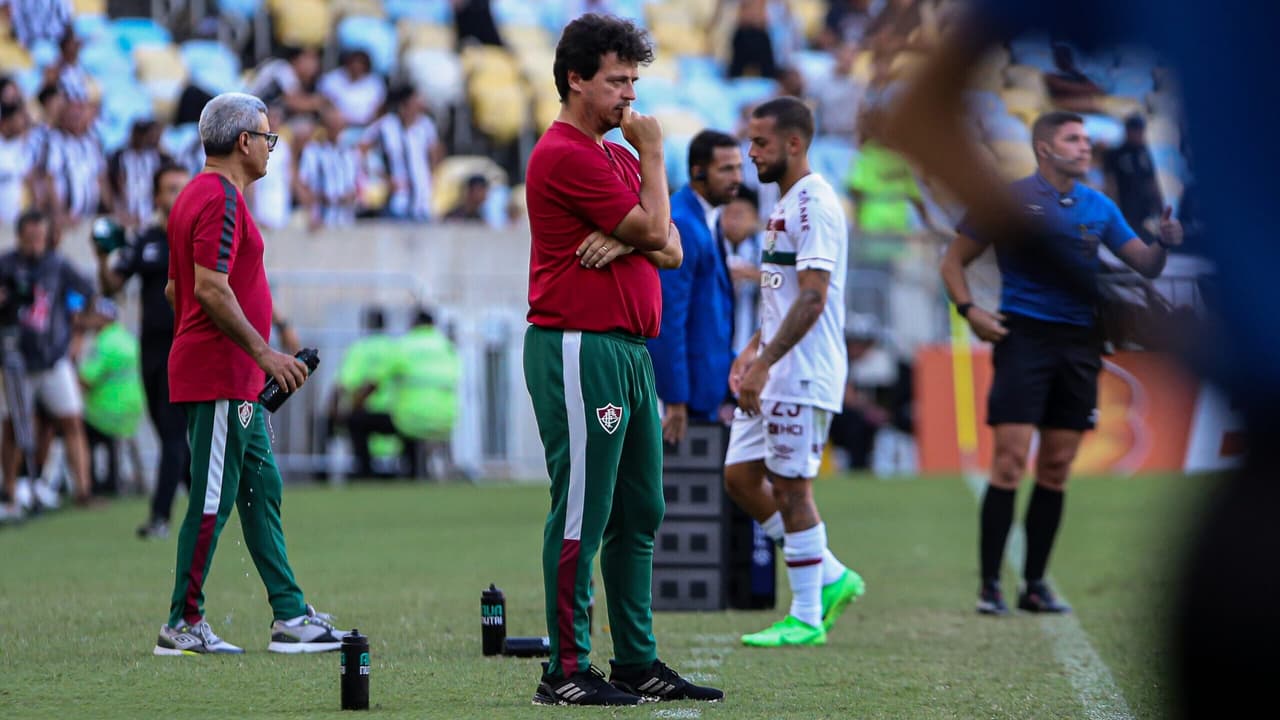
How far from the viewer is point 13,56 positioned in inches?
803

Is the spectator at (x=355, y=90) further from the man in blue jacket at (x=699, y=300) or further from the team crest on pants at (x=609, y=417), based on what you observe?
the team crest on pants at (x=609, y=417)

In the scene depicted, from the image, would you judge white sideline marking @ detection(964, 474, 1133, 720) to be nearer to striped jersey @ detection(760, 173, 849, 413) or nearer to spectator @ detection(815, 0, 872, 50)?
striped jersey @ detection(760, 173, 849, 413)

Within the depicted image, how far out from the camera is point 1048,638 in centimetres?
701

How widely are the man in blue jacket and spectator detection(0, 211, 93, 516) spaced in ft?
21.0

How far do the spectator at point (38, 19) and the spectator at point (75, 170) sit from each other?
10.7ft

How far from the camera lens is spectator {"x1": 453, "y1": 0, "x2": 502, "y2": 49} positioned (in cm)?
2283

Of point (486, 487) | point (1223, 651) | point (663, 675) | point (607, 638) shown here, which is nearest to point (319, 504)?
point (486, 487)

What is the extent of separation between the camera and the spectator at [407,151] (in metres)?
19.1

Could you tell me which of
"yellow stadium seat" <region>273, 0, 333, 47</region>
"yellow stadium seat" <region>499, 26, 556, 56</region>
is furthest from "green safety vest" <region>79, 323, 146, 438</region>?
"yellow stadium seat" <region>499, 26, 556, 56</region>

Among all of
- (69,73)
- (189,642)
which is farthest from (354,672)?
(69,73)

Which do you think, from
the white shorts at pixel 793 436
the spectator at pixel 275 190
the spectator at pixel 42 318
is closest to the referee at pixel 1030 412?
the white shorts at pixel 793 436

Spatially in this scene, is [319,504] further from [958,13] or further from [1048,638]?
[958,13]

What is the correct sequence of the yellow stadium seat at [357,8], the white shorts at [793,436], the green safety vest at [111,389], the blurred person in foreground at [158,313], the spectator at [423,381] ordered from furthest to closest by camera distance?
the yellow stadium seat at [357,8], the spectator at [423,381], the green safety vest at [111,389], the blurred person in foreground at [158,313], the white shorts at [793,436]

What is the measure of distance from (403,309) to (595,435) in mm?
12668
